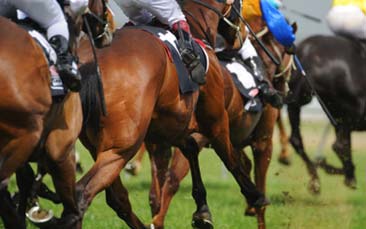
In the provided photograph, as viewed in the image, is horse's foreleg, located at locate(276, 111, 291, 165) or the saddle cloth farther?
horse's foreleg, located at locate(276, 111, 291, 165)

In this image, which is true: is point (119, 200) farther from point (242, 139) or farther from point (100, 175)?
point (242, 139)

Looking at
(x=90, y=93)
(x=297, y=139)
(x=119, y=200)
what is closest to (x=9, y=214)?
(x=90, y=93)

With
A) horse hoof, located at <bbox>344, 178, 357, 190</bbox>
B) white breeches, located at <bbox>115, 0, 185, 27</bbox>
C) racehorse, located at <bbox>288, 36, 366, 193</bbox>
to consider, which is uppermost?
white breeches, located at <bbox>115, 0, 185, 27</bbox>

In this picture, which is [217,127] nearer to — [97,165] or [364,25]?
[97,165]

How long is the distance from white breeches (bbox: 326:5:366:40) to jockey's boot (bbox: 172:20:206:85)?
5.46 metres

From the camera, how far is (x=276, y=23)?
1003 cm

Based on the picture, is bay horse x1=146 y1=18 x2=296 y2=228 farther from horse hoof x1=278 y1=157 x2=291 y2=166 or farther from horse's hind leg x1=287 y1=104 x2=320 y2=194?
horse hoof x1=278 y1=157 x2=291 y2=166

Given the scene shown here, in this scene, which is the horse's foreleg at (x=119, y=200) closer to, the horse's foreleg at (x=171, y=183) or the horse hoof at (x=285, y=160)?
the horse's foreleg at (x=171, y=183)

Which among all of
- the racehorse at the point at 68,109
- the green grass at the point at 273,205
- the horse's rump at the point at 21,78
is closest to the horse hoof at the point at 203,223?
the green grass at the point at 273,205

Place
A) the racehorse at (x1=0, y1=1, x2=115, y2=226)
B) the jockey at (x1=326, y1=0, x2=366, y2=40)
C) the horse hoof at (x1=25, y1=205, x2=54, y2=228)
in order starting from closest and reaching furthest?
1. the racehorse at (x1=0, y1=1, x2=115, y2=226)
2. the horse hoof at (x1=25, y1=205, x2=54, y2=228)
3. the jockey at (x1=326, y1=0, x2=366, y2=40)

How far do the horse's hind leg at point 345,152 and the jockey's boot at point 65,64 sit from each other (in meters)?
6.85

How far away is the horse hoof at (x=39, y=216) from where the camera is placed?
255 inches

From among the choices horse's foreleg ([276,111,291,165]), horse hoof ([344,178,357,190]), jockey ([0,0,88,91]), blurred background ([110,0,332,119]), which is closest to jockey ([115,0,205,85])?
jockey ([0,0,88,91])

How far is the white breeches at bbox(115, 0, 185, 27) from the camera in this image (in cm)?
716
